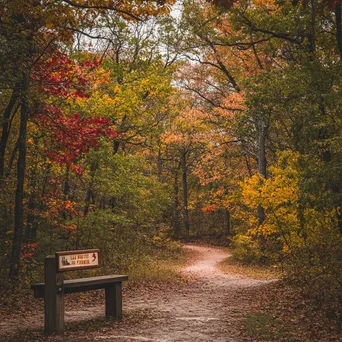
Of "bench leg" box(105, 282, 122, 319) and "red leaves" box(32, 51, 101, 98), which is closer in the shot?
"bench leg" box(105, 282, 122, 319)

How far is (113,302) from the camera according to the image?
7.51 m

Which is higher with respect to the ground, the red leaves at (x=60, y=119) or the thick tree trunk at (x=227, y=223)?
A: the red leaves at (x=60, y=119)

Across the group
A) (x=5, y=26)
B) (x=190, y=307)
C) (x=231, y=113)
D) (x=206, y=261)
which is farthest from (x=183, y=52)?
(x=190, y=307)

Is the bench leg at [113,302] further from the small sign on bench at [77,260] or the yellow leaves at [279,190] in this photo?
the yellow leaves at [279,190]

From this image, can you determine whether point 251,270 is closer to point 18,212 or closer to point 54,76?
point 18,212

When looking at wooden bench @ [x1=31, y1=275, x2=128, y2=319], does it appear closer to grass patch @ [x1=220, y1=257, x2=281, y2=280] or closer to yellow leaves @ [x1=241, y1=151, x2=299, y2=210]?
yellow leaves @ [x1=241, y1=151, x2=299, y2=210]

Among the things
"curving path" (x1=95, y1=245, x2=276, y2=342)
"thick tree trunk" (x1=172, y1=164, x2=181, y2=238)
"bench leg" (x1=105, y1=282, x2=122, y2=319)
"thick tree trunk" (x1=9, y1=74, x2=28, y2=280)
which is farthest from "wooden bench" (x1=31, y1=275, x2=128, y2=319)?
"thick tree trunk" (x1=172, y1=164, x2=181, y2=238)

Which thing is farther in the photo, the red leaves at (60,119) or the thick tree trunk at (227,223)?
the thick tree trunk at (227,223)

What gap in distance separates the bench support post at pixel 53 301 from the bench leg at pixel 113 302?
122cm

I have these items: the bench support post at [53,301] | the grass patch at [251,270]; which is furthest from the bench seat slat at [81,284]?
the grass patch at [251,270]

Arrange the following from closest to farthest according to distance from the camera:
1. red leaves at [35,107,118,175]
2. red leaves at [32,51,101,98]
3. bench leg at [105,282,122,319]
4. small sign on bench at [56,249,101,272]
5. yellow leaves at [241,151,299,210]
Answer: small sign on bench at [56,249,101,272] → bench leg at [105,282,122,319] → red leaves at [32,51,101,98] → red leaves at [35,107,118,175] → yellow leaves at [241,151,299,210]

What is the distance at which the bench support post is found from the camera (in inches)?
248

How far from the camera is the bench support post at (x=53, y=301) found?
631cm

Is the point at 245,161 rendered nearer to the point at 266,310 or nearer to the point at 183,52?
the point at 183,52
